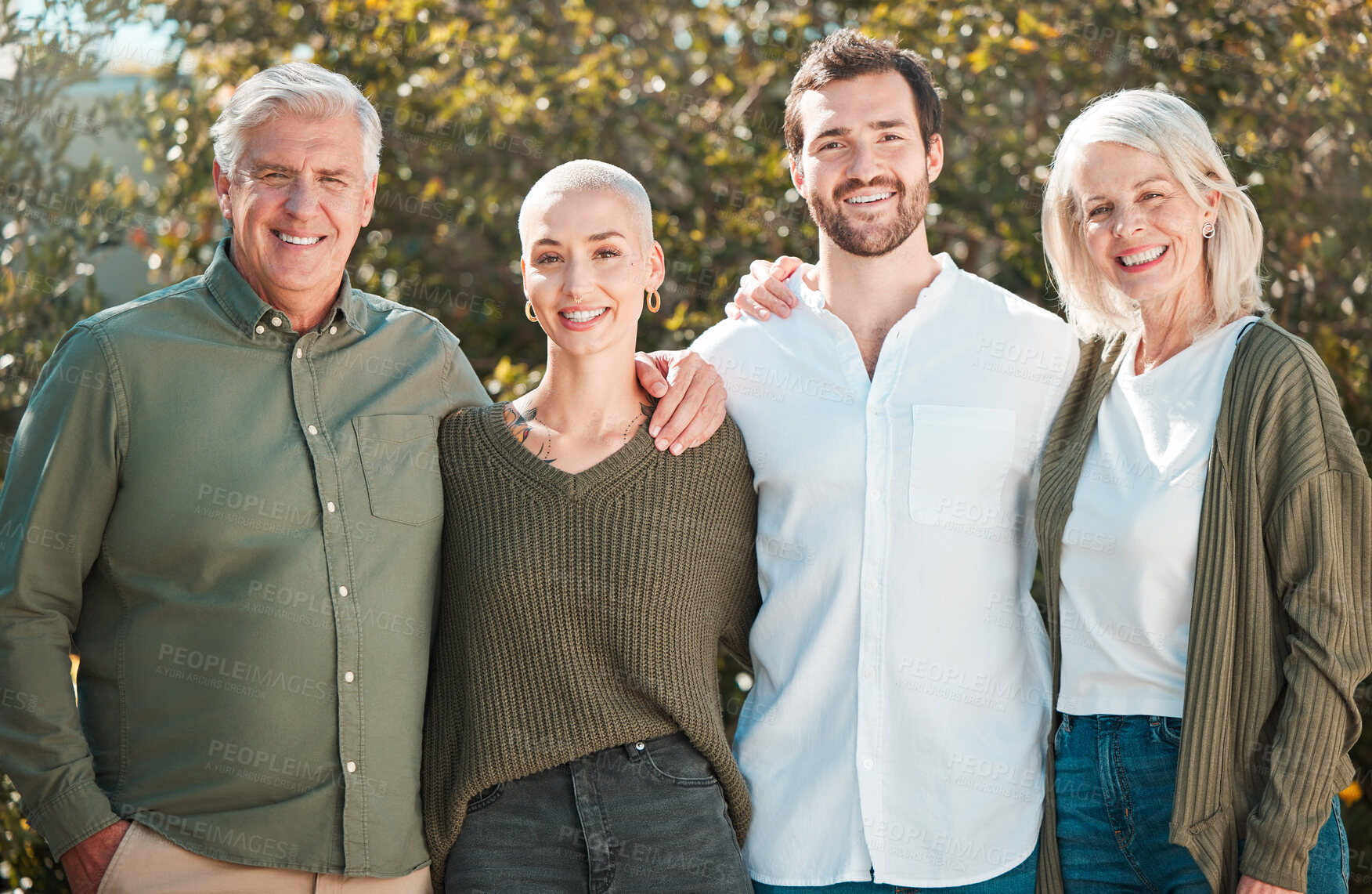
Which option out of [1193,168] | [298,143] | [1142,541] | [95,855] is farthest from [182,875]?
[1193,168]

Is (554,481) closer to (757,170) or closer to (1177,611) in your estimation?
(1177,611)

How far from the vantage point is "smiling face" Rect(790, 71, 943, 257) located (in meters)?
2.66

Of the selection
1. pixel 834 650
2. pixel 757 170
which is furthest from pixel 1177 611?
pixel 757 170

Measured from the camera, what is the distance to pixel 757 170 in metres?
4.02

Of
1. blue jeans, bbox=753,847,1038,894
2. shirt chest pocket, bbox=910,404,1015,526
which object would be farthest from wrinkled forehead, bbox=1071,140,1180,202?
blue jeans, bbox=753,847,1038,894

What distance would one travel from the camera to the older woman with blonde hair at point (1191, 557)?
2131mm

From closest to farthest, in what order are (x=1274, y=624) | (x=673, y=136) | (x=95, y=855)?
1. (x=95, y=855)
2. (x=1274, y=624)
3. (x=673, y=136)

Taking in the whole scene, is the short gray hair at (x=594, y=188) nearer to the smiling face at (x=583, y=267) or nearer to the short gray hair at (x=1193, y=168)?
the smiling face at (x=583, y=267)

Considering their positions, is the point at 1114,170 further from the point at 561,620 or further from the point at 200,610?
the point at 200,610

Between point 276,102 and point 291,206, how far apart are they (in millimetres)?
215

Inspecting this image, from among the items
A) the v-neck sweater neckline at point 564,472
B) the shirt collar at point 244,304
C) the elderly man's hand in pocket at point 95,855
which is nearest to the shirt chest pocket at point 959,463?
the v-neck sweater neckline at point 564,472

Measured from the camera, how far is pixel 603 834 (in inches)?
85.2

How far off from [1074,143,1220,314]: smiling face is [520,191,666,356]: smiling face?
0.99 m

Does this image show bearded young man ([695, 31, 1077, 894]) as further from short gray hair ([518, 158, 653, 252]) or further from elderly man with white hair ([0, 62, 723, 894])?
elderly man with white hair ([0, 62, 723, 894])
